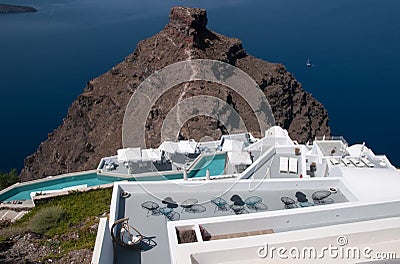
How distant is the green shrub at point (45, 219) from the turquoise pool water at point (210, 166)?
5308 mm

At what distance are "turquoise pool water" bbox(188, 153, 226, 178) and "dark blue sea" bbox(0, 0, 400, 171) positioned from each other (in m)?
43.0

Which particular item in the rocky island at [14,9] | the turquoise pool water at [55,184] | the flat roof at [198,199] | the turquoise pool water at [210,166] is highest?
the rocky island at [14,9]

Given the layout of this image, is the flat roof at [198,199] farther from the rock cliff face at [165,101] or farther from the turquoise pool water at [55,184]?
the rock cliff face at [165,101]

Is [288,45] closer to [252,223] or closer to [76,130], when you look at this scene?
[76,130]

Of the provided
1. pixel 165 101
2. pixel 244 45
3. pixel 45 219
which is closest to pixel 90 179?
pixel 45 219

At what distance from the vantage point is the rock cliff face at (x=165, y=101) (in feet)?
102

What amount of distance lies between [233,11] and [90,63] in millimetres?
59449

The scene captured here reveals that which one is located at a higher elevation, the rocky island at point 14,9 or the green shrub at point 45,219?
the rocky island at point 14,9

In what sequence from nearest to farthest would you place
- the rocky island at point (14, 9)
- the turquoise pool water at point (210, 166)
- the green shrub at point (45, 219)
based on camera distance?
1. the green shrub at point (45, 219)
2. the turquoise pool water at point (210, 166)
3. the rocky island at point (14, 9)

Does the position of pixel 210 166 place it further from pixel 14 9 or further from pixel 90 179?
pixel 14 9

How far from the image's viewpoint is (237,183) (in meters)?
9.76

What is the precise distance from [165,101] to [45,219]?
18.4 metres

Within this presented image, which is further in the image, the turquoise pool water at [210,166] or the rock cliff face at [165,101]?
the rock cliff face at [165,101]

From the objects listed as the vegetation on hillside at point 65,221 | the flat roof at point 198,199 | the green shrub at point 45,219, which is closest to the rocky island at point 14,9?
the vegetation on hillside at point 65,221
